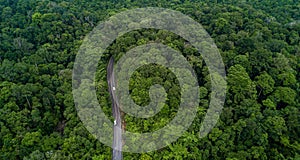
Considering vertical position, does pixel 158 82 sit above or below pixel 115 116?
above

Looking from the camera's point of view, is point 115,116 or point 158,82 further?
point 115,116

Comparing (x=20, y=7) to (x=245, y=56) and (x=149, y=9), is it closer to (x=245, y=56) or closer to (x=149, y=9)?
(x=149, y=9)

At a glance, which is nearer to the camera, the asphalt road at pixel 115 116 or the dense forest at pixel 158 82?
the dense forest at pixel 158 82

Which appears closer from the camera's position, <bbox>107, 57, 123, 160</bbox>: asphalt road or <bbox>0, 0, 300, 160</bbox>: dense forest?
<bbox>0, 0, 300, 160</bbox>: dense forest
